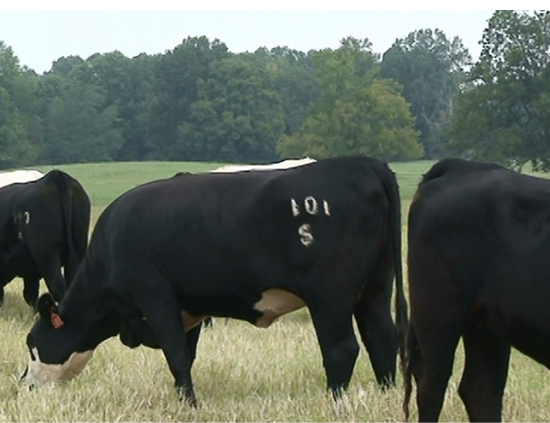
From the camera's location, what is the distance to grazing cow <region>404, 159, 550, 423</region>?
185 inches

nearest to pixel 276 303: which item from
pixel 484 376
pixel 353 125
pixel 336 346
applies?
pixel 336 346

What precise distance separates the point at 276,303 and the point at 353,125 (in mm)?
59144

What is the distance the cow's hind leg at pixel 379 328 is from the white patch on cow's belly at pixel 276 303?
46 cm

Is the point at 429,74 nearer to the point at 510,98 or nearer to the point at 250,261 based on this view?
the point at 510,98

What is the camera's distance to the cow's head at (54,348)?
726 centimetres

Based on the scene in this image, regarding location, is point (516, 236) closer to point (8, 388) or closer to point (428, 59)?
point (8, 388)

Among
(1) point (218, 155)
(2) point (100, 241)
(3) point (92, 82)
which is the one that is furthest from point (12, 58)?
(2) point (100, 241)

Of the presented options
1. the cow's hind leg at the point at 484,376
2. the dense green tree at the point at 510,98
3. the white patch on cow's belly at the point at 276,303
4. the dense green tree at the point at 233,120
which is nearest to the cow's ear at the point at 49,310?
the white patch on cow's belly at the point at 276,303

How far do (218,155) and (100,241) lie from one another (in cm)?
7159

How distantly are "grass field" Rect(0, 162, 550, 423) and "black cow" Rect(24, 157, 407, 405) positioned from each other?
0.80 ft

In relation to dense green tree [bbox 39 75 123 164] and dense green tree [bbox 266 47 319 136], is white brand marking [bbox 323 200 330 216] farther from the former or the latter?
dense green tree [bbox 266 47 319 136]

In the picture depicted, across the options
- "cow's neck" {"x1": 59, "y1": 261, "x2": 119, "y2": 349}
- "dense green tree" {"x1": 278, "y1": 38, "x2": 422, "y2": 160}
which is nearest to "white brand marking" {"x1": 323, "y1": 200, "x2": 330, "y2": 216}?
"cow's neck" {"x1": 59, "y1": 261, "x2": 119, "y2": 349}

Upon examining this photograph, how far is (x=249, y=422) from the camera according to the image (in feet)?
19.4

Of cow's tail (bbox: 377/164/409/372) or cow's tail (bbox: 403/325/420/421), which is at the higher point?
cow's tail (bbox: 377/164/409/372)
